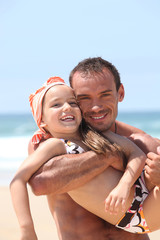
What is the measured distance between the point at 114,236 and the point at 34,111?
1146 millimetres

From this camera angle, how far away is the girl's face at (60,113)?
9.45 ft

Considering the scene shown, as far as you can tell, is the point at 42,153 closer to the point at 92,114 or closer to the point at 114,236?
the point at 92,114

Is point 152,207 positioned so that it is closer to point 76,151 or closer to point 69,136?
point 76,151

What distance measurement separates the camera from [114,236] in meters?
3.03

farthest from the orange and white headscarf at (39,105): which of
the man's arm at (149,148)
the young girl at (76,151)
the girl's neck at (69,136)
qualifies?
the man's arm at (149,148)

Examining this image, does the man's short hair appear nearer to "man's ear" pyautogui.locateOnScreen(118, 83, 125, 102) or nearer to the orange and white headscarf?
"man's ear" pyautogui.locateOnScreen(118, 83, 125, 102)

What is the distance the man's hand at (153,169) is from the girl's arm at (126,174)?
0.06 metres

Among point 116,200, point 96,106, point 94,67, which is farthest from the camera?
point 94,67

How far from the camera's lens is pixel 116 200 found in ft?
8.30

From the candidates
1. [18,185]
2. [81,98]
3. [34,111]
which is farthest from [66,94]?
[18,185]

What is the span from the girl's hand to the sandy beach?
4.04 meters

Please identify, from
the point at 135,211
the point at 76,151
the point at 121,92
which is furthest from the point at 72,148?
the point at 121,92

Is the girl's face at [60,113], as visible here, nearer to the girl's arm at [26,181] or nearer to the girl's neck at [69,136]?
the girl's neck at [69,136]

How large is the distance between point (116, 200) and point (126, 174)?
22 cm
